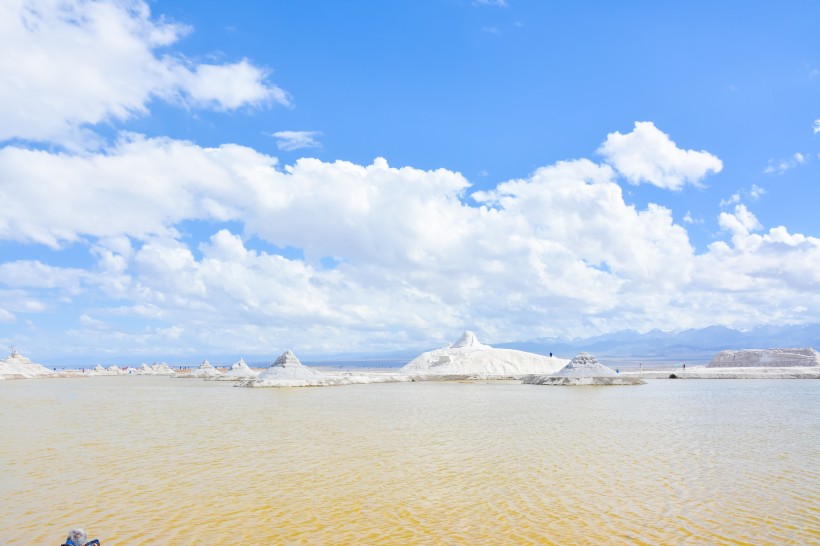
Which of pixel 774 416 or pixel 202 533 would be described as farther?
pixel 774 416

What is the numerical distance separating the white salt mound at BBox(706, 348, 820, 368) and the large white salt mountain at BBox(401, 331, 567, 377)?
26.4 meters

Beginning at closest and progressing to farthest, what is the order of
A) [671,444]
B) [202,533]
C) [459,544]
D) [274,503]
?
[459,544] < [202,533] < [274,503] < [671,444]

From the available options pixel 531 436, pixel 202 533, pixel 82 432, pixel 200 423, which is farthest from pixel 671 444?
pixel 82 432

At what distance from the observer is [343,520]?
11852 mm

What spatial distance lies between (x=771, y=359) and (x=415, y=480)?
91719 millimetres

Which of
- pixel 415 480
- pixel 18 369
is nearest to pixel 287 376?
pixel 415 480

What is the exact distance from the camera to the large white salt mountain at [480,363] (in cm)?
8856

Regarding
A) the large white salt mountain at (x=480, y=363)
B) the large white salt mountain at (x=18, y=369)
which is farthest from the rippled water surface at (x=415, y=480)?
the large white salt mountain at (x=18, y=369)

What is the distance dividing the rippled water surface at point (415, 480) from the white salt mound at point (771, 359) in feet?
223

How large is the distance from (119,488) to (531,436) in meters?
15.2

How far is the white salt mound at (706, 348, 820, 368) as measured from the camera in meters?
85.3

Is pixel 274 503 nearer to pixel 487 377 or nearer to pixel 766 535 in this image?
pixel 766 535

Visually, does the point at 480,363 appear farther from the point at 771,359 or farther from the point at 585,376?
the point at 771,359

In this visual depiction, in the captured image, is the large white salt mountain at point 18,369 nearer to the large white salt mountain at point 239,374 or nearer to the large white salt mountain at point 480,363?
the large white salt mountain at point 239,374
